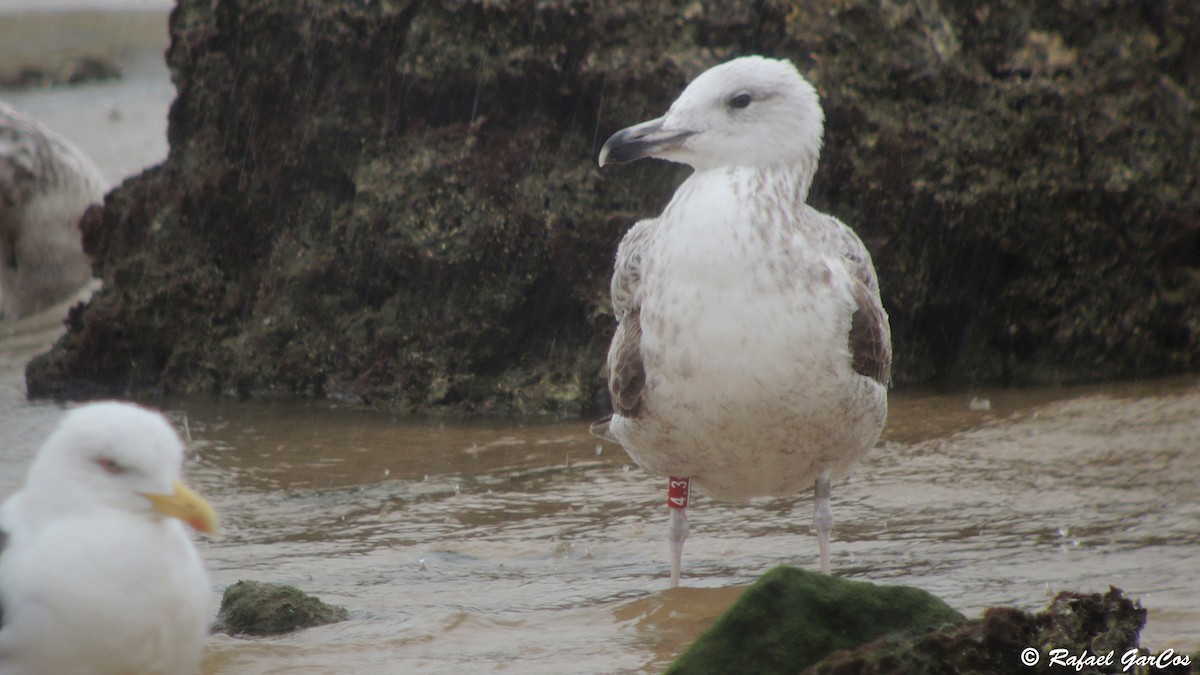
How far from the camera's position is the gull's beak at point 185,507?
3.43 meters

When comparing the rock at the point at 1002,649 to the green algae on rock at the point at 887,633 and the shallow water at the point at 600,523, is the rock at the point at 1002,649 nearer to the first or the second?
the green algae on rock at the point at 887,633

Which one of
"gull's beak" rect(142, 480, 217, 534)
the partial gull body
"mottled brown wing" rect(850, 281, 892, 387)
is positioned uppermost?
the partial gull body

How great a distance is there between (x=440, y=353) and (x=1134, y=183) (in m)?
3.67

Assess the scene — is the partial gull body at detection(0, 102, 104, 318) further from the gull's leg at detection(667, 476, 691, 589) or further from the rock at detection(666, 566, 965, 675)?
the rock at detection(666, 566, 965, 675)

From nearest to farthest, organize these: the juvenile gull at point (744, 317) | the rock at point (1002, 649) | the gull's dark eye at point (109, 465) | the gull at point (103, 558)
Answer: the rock at point (1002, 649), the gull at point (103, 558), the gull's dark eye at point (109, 465), the juvenile gull at point (744, 317)

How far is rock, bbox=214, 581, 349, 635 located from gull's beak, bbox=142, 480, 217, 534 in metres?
1.06

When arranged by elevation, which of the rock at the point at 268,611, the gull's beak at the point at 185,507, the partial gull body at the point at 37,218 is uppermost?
the partial gull body at the point at 37,218

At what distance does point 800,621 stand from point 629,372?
5.59 feet

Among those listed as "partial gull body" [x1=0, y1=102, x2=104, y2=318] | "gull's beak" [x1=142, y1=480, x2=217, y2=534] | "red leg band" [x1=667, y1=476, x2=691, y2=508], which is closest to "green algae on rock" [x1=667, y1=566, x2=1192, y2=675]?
"gull's beak" [x1=142, y1=480, x2=217, y2=534]

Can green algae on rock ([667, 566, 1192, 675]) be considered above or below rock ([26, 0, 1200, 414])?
below

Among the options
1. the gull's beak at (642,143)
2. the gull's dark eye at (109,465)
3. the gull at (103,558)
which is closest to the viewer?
the gull at (103,558)

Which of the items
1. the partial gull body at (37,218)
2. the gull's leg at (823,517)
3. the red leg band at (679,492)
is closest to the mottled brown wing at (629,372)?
the red leg band at (679,492)

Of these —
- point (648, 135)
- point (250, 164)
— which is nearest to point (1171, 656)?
point (648, 135)

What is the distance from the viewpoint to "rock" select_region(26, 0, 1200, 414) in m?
7.25
